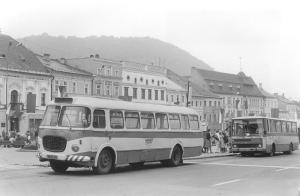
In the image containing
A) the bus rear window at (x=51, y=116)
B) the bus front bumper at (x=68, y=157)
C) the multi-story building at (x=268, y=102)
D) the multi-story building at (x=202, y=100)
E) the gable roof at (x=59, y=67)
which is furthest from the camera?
the multi-story building at (x=268, y=102)

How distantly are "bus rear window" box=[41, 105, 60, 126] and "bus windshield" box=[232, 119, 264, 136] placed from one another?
62.5 feet

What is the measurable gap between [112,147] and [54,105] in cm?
259

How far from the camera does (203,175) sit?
1909cm

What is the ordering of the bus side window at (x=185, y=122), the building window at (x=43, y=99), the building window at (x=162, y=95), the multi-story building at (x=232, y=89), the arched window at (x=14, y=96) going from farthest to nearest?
the multi-story building at (x=232, y=89)
the building window at (x=162, y=95)
the building window at (x=43, y=99)
the arched window at (x=14, y=96)
the bus side window at (x=185, y=122)

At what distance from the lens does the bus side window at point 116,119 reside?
65.4 feet

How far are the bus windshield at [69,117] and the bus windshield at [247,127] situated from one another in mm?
18707

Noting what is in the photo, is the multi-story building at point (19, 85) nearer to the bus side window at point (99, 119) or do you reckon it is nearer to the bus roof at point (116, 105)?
the bus roof at point (116, 105)

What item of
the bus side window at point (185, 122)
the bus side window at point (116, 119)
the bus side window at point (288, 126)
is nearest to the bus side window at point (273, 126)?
the bus side window at point (288, 126)

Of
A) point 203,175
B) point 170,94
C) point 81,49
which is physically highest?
point 81,49

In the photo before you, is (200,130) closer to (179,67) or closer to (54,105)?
(54,105)

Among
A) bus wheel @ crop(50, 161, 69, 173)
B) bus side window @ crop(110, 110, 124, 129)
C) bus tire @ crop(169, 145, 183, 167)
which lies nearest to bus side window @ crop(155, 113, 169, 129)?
bus tire @ crop(169, 145, 183, 167)

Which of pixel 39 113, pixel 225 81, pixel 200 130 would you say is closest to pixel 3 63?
pixel 39 113

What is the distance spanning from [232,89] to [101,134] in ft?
341

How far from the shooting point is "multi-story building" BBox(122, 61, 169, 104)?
8288cm
